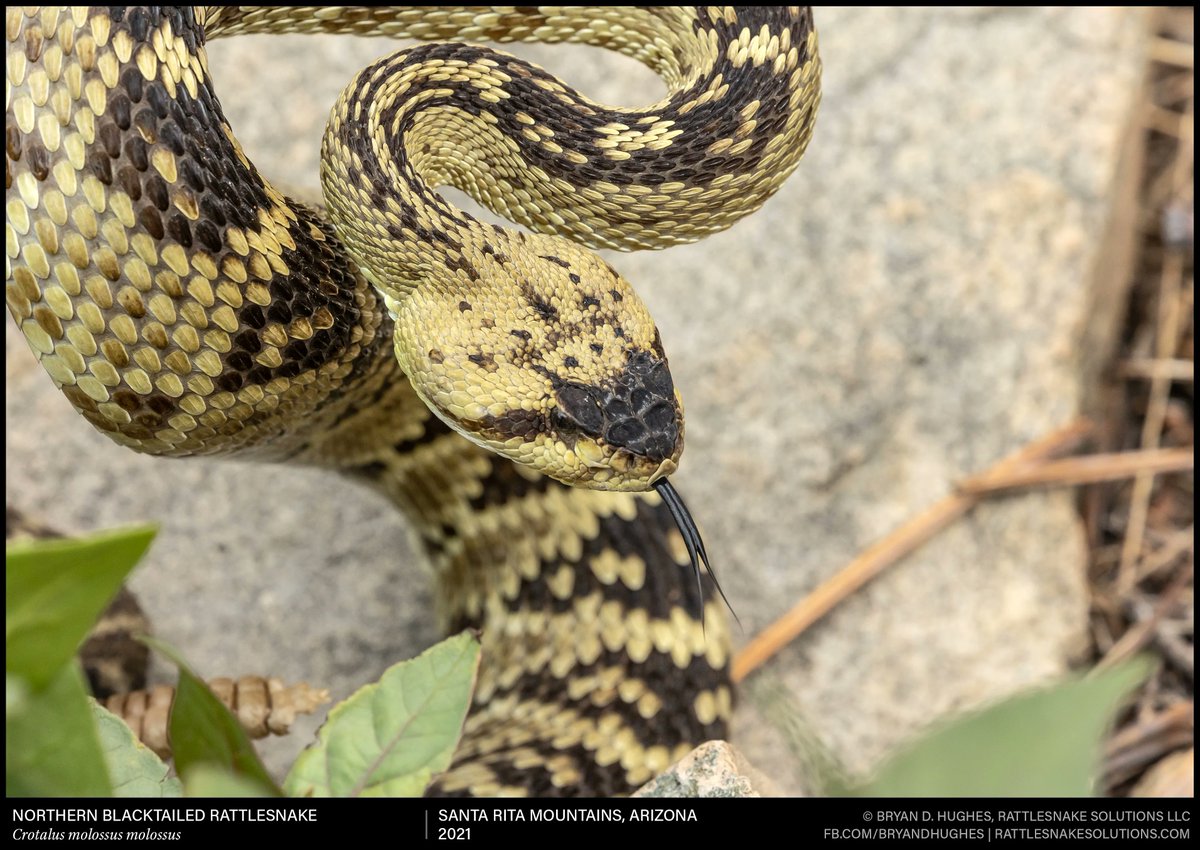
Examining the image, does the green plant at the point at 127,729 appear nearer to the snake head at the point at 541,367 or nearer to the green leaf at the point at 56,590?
the green leaf at the point at 56,590

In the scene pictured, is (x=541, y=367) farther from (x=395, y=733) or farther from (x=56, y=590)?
(x=56, y=590)

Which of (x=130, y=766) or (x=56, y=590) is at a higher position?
(x=56, y=590)

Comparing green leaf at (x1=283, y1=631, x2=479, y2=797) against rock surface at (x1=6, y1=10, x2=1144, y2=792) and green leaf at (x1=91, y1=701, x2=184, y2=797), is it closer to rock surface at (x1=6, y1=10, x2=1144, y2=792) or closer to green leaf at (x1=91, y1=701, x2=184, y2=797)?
green leaf at (x1=91, y1=701, x2=184, y2=797)

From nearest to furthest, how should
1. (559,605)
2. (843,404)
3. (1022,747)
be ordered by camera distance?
(1022,747) < (559,605) < (843,404)

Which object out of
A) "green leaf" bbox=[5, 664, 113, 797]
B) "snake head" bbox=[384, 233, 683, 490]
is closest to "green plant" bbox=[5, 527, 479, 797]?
"green leaf" bbox=[5, 664, 113, 797]

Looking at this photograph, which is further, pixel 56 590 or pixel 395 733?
pixel 395 733
